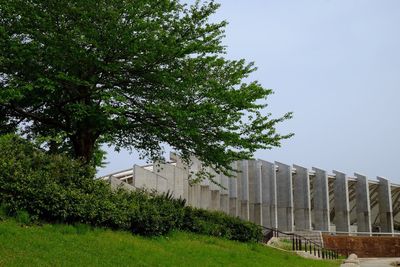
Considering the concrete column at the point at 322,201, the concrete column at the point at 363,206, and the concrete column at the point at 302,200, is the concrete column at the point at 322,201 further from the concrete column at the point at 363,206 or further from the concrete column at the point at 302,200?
the concrete column at the point at 363,206

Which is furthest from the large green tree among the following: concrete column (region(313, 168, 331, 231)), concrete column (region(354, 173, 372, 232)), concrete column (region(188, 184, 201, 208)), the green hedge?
concrete column (region(354, 173, 372, 232))

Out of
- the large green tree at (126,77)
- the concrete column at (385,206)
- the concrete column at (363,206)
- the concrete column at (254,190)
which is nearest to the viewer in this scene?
the large green tree at (126,77)

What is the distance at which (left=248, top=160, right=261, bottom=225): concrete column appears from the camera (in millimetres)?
39094

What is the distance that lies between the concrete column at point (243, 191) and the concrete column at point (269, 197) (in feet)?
5.69

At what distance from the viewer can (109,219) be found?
1274 cm

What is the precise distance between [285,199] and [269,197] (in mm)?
1823

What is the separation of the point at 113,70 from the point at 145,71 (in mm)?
1124

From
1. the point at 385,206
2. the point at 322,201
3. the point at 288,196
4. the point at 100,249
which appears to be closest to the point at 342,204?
the point at 322,201

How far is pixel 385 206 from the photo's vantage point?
4484 cm

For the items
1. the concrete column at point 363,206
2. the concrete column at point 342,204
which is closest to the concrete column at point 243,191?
Answer: the concrete column at point 342,204

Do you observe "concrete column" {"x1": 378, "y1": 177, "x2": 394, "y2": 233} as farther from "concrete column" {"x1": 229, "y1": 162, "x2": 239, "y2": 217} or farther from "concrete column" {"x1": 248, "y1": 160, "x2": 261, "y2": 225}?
"concrete column" {"x1": 229, "y1": 162, "x2": 239, "y2": 217}

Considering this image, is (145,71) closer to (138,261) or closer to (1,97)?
(1,97)

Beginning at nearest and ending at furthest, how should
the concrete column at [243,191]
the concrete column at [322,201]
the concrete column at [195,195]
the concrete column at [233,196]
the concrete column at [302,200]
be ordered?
1. the concrete column at [195,195]
2. the concrete column at [233,196]
3. the concrete column at [243,191]
4. the concrete column at [302,200]
5. the concrete column at [322,201]

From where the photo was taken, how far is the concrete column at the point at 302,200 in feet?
137
